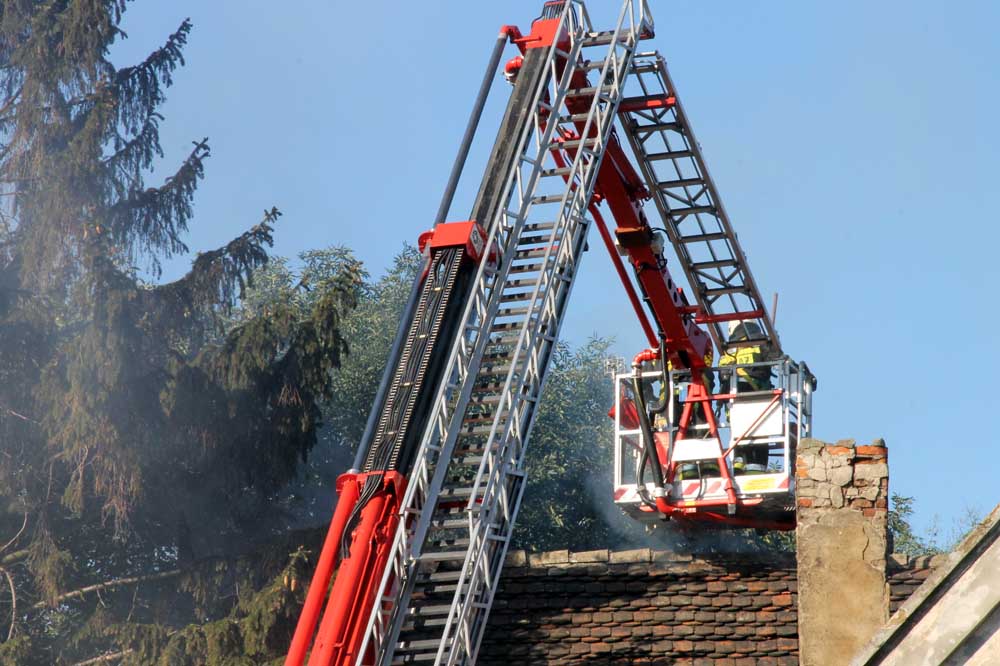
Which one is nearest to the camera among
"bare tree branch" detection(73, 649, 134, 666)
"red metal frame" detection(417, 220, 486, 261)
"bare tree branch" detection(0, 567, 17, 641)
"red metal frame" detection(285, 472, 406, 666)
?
"red metal frame" detection(285, 472, 406, 666)

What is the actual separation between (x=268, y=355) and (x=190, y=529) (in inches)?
122

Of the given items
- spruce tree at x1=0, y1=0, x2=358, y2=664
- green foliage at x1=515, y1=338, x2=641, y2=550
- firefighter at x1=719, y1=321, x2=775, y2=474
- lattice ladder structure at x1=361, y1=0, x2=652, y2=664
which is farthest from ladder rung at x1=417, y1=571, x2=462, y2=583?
green foliage at x1=515, y1=338, x2=641, y2=550

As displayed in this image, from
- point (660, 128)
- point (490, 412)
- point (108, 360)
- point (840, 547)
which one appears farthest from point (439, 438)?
point (108, 360)

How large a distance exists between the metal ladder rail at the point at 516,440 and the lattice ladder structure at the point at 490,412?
1cm

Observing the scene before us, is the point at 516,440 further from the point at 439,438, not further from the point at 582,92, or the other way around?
the point at 582,92

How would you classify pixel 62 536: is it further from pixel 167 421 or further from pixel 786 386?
pixel 786 386

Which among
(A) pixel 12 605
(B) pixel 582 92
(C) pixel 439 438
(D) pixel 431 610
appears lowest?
(A) pixel 12 605

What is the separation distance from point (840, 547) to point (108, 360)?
13.8 m

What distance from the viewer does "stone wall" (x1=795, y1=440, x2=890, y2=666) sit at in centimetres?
880

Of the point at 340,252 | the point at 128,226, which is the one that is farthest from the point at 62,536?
the point at 340,252

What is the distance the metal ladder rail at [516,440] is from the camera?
11.9 metres

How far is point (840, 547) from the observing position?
360 inches

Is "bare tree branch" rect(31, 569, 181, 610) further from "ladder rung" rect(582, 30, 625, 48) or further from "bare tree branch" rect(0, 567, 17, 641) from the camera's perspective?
"ladder rung" rect(582, 30, 625, 48)

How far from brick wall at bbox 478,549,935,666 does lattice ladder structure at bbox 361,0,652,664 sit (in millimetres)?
481
